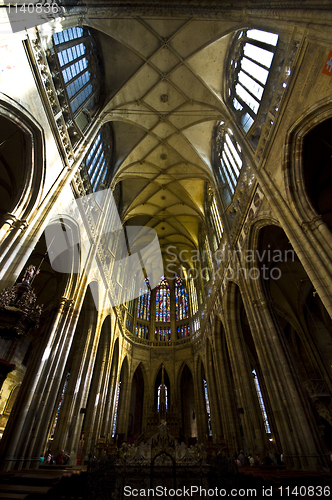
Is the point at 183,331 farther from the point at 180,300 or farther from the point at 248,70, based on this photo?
the point at 248,70

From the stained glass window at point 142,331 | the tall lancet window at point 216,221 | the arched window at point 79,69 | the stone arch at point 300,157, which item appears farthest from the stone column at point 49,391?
the stained glass window at point 142,331

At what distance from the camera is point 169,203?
2180cm

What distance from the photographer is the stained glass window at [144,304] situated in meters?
25.9

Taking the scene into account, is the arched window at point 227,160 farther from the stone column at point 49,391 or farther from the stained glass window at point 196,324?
the stained glass window at point 196,324

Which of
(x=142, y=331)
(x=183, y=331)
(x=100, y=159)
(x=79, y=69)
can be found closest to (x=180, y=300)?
(x=183, y=331)

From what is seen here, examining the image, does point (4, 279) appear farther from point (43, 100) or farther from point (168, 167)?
point (168, 167)

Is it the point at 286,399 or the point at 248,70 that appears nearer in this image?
the point at 286,399

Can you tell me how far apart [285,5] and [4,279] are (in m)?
10.7

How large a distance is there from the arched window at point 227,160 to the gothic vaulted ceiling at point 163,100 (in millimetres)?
667

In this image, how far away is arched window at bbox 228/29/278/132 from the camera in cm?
998

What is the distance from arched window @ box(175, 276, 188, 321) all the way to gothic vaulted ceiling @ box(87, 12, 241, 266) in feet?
33.7

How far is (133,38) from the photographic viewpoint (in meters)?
12.6

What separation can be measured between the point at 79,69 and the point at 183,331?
2178 centimetres

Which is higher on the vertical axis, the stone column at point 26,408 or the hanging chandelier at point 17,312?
the hanging chandelier at point 17,312
